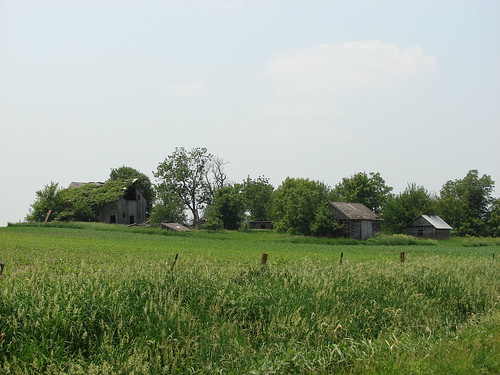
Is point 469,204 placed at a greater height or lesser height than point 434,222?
greater

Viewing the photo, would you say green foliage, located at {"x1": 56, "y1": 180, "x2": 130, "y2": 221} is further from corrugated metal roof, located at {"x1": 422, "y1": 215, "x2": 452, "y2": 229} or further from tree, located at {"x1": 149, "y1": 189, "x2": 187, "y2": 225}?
corrugated metal roof, located at {"x1": 422, "y1": 215, "x2": 452, "y2": 229}

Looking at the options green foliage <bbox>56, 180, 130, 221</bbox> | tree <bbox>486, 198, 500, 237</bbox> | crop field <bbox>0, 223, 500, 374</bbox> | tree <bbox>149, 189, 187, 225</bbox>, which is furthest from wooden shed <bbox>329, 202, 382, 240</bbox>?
crop field <bbox>0, 223, 500, 374</bbox>

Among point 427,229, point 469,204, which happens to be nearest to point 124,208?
point 427,229

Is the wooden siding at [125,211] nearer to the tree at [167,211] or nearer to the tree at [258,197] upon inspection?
the tree at [167,211]

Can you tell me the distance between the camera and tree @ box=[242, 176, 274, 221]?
398 feet

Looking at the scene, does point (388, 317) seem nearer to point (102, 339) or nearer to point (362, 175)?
point (102, 339)

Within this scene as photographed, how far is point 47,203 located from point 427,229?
5956 centimetres

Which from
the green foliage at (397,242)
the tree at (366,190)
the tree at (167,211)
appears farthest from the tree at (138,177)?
the green foliage at (397,242)

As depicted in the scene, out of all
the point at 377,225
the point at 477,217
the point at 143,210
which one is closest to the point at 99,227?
the point at 143,210

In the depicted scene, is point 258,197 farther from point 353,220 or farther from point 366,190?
point 353,220

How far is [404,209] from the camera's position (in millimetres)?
78875

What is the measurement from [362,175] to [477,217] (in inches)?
1057

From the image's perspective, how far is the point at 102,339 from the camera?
8109mm

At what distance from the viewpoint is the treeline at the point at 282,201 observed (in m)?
73.1
